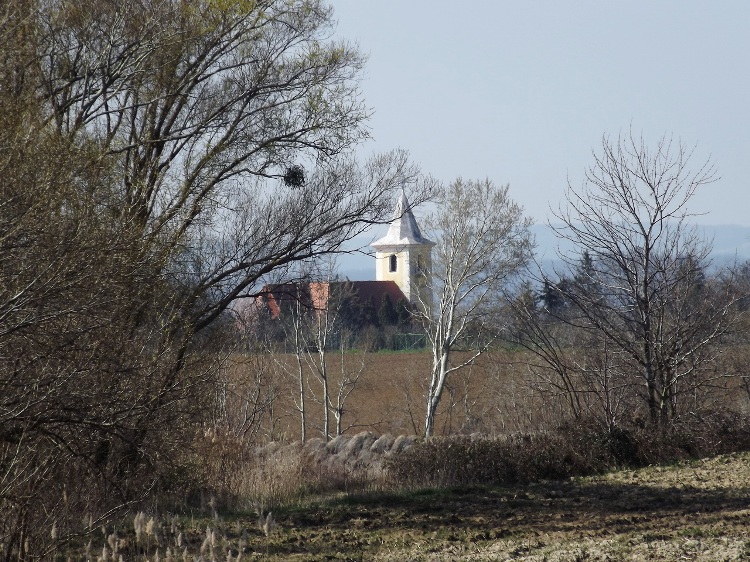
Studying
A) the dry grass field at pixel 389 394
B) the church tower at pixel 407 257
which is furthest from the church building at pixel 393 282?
the dry grass field at pixel 389 394

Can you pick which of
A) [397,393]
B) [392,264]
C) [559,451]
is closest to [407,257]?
[397,393]

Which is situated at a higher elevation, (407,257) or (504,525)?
(407,257)

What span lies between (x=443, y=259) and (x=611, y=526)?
1087 inches

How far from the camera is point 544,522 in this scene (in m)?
8.89

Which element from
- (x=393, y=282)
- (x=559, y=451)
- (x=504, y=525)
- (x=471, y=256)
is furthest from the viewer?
(x=393, y=282)

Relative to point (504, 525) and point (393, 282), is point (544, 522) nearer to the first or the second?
point (504, 525)

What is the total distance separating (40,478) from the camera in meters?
6.34

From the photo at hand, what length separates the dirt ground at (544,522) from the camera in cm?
744

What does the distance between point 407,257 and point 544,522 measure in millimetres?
34511

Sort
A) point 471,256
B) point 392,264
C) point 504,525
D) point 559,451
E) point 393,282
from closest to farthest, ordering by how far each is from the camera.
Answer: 1. point 504,525
2. point 559,451
3. point 471,256
4. point 393,282
5. point 392,264

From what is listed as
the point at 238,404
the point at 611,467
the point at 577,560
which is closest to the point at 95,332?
the point at 577,560

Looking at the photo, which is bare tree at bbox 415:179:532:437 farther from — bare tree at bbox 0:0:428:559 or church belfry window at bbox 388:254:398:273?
church belfry window at bbox 388:254:398:273

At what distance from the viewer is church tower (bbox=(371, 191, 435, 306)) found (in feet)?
62.4

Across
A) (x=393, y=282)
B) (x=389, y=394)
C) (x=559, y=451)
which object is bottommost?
(x=559, y=451)
